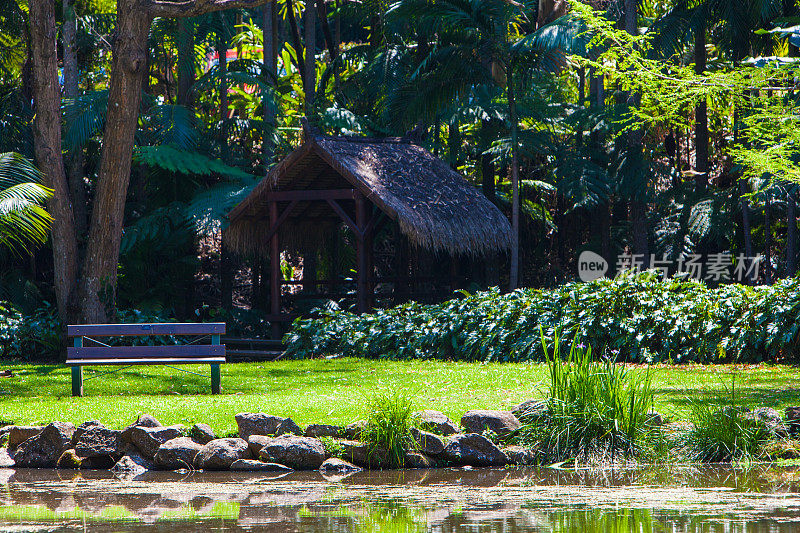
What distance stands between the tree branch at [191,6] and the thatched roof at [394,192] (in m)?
2.87

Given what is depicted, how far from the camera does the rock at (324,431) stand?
294 inches

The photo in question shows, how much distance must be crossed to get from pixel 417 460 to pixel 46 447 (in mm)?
3028

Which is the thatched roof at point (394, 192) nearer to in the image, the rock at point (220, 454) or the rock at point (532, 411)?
the rock at point (532, 411)

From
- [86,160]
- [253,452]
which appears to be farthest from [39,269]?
[253,452]

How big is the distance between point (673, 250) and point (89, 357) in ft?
47.9

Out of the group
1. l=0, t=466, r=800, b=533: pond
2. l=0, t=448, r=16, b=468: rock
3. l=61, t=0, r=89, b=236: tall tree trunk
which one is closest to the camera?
l=0, t=466, r=800, b=533: pond

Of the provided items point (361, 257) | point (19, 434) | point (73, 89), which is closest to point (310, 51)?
point (73, 89)

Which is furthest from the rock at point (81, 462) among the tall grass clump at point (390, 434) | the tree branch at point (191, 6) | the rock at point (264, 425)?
the tree branch at point (191, 6)

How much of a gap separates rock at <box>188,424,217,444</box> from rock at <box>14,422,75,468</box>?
1008 millimetres

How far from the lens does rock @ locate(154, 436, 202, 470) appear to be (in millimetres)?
7297

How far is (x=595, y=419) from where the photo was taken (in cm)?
721

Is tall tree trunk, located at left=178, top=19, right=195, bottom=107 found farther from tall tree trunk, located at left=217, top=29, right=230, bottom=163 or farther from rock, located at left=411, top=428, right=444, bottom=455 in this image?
rock, located at left=411, top=428, right=444, bottom=455

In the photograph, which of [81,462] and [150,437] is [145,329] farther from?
[150,437]

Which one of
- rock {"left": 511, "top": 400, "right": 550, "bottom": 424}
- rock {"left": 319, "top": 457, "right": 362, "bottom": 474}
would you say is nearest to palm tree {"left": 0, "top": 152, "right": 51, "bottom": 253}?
rock {"left": 319, "top": 457, "right": 362, "bottom": 474}
